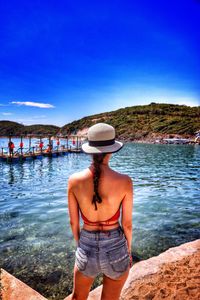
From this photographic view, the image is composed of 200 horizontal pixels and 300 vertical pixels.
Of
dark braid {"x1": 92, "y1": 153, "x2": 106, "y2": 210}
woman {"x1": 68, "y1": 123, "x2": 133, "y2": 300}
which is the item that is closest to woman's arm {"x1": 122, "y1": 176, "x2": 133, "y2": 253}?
woman {"x1": 68, "y1": 123, "x2": 133, "y2": 300}

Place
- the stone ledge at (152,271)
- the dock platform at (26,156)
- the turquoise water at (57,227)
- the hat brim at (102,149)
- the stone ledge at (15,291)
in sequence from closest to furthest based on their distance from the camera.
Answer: the hat brim at (102,149)
the stone ledge at (15,291)
the stone ledge at (152,271)
the turquoise water at (57,227)
the dock platform at (26,156)

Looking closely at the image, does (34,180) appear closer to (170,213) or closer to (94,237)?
(170,213)

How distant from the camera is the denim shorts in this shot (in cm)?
259

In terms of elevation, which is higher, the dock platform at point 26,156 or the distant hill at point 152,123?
the distant hill at point 152,123

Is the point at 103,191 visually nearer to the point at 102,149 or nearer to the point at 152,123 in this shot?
the point at 102,149

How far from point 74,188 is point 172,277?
3.82 meters

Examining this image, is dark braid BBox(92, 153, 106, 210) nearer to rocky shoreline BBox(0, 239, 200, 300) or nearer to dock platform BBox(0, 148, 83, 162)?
rocky shoreline BBox(0, 239, 200, 300)

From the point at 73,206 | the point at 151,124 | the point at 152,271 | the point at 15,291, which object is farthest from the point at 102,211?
the point at 151,124

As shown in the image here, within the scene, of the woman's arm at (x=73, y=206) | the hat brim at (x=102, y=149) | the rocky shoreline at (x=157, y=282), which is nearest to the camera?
the hat brim at (x=102, y=149)

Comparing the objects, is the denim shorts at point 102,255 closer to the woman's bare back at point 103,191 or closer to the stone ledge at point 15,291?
the woman's bare back at point 103,191

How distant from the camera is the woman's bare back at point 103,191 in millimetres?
2568

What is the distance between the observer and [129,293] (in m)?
4.71

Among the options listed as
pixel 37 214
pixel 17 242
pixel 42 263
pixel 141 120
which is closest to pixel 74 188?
pixel 42 263

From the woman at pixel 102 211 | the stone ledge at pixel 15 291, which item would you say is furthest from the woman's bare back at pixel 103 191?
the stone ledge at pixel 15 291
